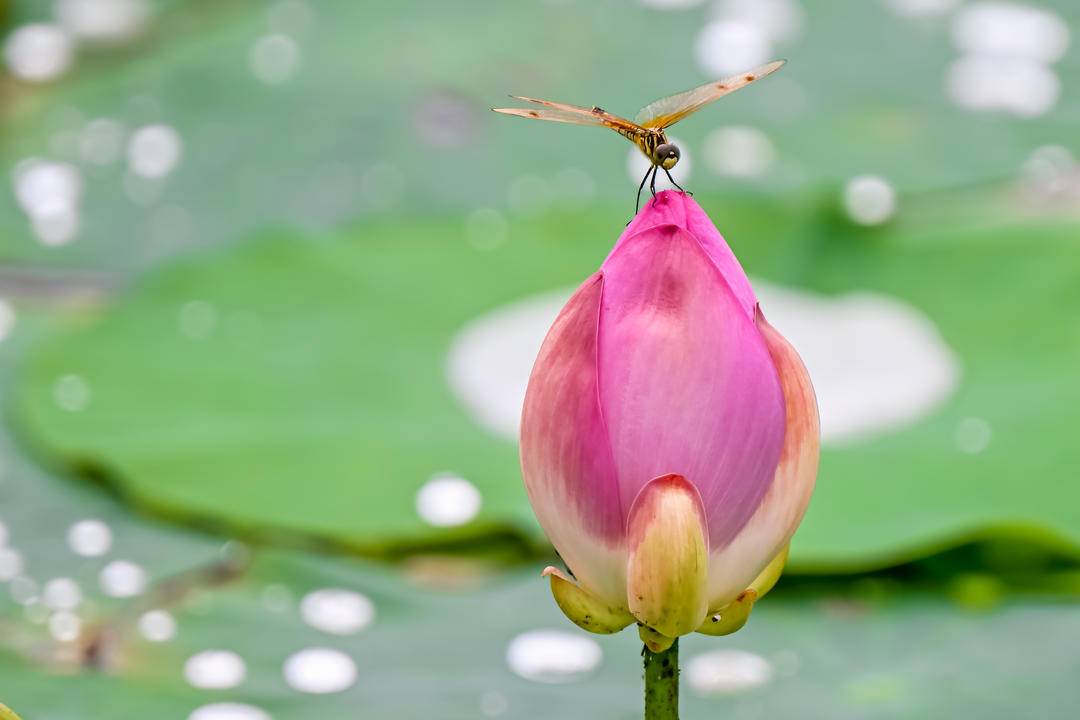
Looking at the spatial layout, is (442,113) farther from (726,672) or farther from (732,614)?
(732,614)

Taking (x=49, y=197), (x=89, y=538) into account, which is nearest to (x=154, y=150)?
(x=49, y=197)

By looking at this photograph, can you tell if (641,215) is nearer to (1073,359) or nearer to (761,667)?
→ (761,667)

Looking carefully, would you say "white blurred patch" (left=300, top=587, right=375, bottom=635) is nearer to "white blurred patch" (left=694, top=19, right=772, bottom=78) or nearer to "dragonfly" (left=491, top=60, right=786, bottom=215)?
"dragonfly" (left=491, top=60, right=786, bottom=215)

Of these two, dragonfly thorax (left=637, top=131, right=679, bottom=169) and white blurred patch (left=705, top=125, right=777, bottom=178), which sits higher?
white blurred patch (left=705, top=125, right=777, bottom=178)

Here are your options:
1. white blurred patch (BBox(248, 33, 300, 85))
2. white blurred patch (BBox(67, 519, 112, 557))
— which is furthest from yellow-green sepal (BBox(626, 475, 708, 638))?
white blurred patch (BBox(248, 33, 300, 85))

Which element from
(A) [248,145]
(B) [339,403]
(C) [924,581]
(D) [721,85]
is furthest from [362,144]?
(D) [721,85]

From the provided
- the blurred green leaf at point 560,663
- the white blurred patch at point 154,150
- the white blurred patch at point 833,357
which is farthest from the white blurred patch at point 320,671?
the white blurred patch at point 154,150
